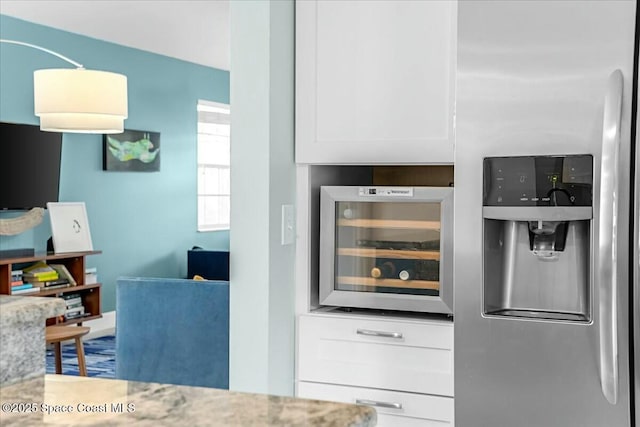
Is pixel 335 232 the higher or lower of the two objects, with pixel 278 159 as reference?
lower

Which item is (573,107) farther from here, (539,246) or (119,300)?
(119,300)

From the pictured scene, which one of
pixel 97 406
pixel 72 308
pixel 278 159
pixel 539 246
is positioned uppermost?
pixel 278 159

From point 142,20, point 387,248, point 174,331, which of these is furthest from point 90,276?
point 387,248

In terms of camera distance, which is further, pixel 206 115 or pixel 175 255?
pixel 206 115

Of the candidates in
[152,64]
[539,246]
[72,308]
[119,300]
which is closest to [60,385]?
[539,246]

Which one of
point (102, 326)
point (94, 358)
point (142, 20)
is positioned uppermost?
point (142, 20)

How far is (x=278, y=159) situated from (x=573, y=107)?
99 cm

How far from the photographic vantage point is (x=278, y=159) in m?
2.64

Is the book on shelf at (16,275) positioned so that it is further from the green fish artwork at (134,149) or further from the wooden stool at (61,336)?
the green fish artwork at (134,149)

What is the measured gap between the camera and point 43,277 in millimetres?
6379

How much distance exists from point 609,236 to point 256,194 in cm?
112

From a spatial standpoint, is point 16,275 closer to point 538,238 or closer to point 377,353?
point 377,353

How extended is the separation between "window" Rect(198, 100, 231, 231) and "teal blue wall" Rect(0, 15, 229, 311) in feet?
0.49

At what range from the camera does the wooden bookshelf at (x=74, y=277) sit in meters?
6.00
